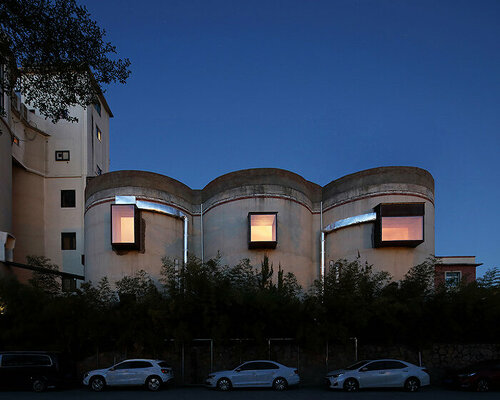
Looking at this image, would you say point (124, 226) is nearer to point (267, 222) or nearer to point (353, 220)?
point (267, 222)

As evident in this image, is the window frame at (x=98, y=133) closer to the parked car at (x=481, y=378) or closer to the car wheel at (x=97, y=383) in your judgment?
the car wheel at (x=97, y=383)

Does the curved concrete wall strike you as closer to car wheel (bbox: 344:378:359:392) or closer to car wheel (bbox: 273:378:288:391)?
car wheel (bbox: 273:378:288:391)

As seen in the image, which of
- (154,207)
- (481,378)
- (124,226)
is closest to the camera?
(481,378)

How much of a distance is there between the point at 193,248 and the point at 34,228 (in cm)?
1676

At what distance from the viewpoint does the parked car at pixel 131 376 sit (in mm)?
18719

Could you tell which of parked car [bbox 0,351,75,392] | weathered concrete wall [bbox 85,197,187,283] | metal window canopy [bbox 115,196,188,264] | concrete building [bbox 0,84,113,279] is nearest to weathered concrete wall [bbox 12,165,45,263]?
concrete building [bbox 0,84,113,279]

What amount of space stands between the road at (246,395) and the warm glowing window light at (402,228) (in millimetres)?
9097

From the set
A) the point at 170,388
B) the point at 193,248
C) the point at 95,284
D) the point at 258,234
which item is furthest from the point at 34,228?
the point at 170,388

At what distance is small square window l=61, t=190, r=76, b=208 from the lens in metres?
39.9

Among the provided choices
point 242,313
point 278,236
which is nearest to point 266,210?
point 278,236

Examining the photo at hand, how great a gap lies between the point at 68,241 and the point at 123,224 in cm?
1484

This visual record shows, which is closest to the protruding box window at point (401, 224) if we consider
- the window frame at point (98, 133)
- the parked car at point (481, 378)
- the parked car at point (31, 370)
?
the parked car at point (481, 378)

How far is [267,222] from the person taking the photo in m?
27.3

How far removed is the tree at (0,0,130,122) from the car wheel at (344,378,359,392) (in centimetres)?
1365
